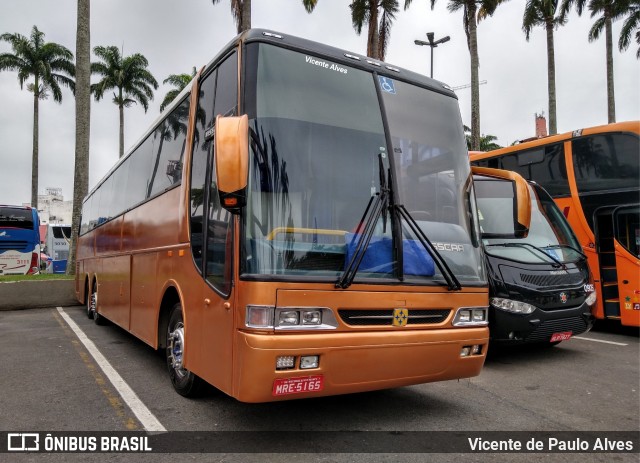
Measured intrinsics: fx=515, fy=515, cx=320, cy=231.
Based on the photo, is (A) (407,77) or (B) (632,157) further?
(B) (632,157)

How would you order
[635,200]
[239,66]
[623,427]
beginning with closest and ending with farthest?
1. [239,66]
2. [623,427]
3. [635,200]

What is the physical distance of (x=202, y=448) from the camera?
3879 mm

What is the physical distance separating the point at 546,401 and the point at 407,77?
11.7 feet

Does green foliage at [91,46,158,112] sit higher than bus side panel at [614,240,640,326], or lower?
higher

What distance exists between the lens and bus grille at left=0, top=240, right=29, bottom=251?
18.6m

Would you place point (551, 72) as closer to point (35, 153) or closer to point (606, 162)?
point (606, 162)

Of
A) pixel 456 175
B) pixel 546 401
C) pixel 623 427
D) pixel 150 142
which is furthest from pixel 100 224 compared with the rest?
pixel 623 427

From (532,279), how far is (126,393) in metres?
5.12

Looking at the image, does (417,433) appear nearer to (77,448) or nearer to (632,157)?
(77,448)

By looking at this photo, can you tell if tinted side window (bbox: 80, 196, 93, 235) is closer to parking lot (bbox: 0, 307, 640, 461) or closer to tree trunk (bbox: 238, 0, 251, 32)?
parking lot (bbox: 0, 307, 640, 461)

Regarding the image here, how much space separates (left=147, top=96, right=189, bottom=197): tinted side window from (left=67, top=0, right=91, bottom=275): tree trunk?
10.5 m

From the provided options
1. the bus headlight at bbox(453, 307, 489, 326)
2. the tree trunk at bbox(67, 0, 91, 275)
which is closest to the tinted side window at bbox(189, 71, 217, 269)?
the bus headlight at bbox(453, 307, 489, 326)

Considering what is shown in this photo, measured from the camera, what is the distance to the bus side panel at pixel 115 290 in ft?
24.4

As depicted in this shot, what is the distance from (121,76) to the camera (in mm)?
38812
